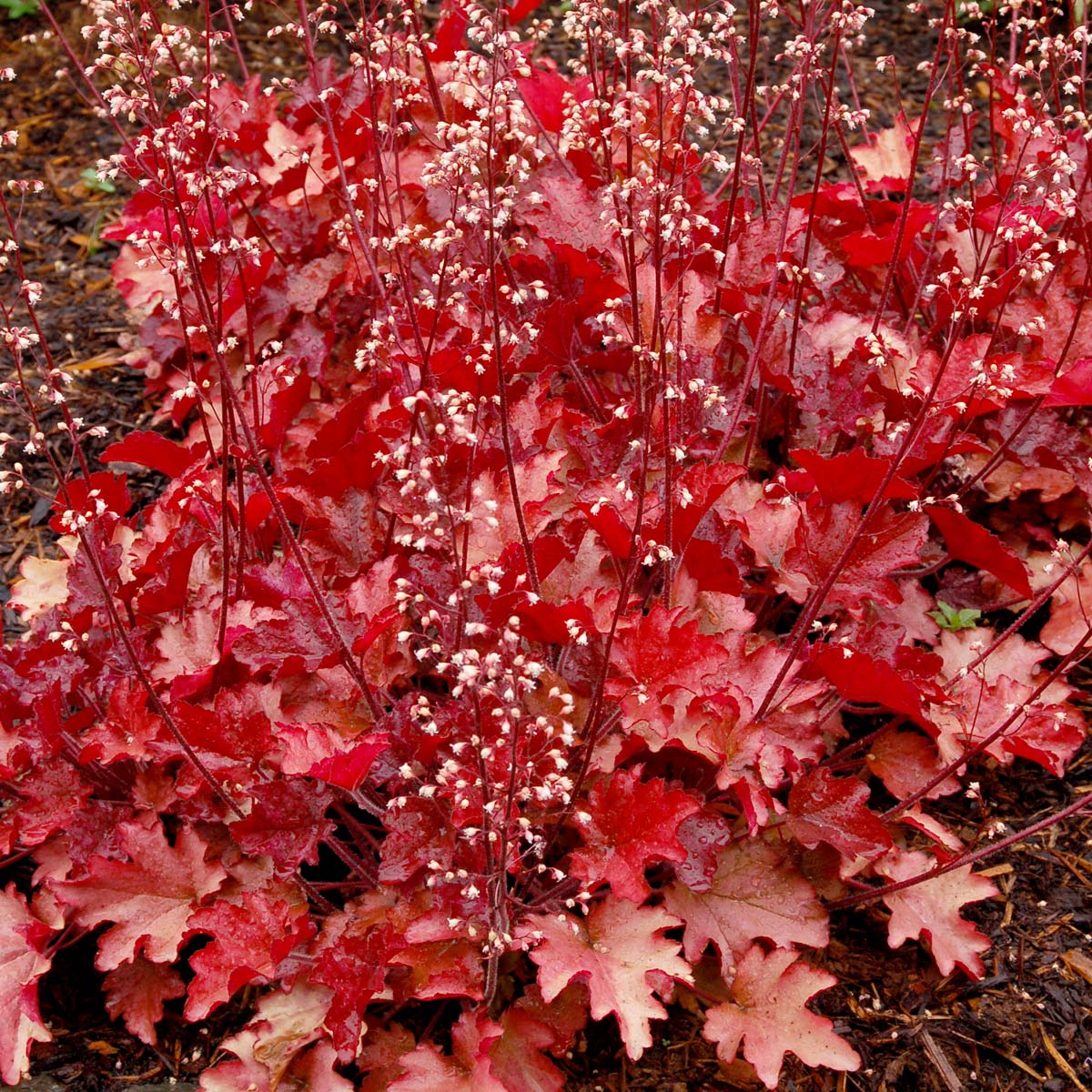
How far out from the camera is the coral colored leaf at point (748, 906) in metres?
2.04

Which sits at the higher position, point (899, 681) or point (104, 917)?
point (899, 681)

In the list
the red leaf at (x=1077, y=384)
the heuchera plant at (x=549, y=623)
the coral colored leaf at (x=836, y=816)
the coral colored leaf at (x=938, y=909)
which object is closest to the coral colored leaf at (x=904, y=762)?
the heuchera plant at (x=549, y=623)

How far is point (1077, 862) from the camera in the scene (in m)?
2.36

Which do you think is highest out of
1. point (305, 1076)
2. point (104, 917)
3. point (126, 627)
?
point (126, 627)

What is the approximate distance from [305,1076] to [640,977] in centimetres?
59

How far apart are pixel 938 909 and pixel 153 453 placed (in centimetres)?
179

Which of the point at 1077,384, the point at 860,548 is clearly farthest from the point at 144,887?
the point at 1077,384

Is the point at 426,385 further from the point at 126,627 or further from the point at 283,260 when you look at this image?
the point at 283,260

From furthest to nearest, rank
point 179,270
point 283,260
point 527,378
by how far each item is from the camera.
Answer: point 283,260
point 527,378
point 179,270

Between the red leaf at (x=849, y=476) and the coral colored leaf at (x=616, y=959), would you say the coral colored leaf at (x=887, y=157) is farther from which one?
the coral colored leaf at (x=616, y=959)

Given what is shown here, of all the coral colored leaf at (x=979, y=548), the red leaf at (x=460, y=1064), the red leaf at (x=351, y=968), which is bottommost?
the red leaf at (x=460, y=1064)

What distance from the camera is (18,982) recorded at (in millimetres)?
2014

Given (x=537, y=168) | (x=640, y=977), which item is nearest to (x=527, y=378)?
(x=537, y=168)

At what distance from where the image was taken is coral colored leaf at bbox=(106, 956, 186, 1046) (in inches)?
81.3
